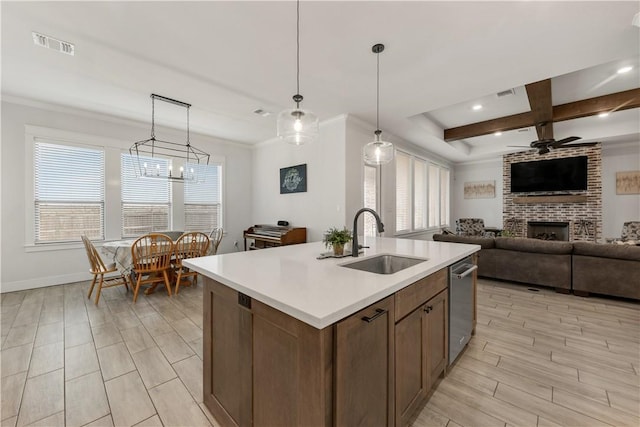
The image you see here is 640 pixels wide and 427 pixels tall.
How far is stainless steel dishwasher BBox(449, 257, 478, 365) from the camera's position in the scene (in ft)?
6.49

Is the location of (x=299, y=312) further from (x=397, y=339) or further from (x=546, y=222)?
(x=546, y=222)

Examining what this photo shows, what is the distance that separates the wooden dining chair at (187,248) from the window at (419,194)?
157 inches

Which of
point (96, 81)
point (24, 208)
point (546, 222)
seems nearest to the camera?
point (96, 81)

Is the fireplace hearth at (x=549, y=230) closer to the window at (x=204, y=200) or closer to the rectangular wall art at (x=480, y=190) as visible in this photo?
the rectangular wall art at (x=480, y=190)

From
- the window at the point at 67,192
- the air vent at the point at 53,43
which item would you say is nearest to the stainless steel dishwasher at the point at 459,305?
the air vent at the point at 53,43

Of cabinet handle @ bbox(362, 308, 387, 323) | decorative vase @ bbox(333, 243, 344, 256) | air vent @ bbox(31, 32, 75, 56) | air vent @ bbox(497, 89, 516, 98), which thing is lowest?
cabinet handle @ bbox(362, 308, 387, 323)

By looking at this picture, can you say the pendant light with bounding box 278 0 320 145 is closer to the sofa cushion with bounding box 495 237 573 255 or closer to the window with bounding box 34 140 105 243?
the sofa cushion with bounding box 495 237 573 255

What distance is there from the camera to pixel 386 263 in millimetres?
2168

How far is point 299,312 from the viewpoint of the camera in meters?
0.95

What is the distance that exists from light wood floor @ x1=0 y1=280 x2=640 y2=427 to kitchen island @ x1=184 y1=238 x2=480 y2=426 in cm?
37

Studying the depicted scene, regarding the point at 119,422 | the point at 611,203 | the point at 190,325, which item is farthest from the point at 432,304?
the point at 611,203

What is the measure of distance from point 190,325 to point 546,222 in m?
8.83

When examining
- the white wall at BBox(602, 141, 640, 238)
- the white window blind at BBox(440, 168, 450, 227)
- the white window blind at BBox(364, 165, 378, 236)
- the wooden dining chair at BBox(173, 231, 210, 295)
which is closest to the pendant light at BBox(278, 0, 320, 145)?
the wooden dining chair at BBox(173, 231, 210, 295)

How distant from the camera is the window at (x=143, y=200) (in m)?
4.80
